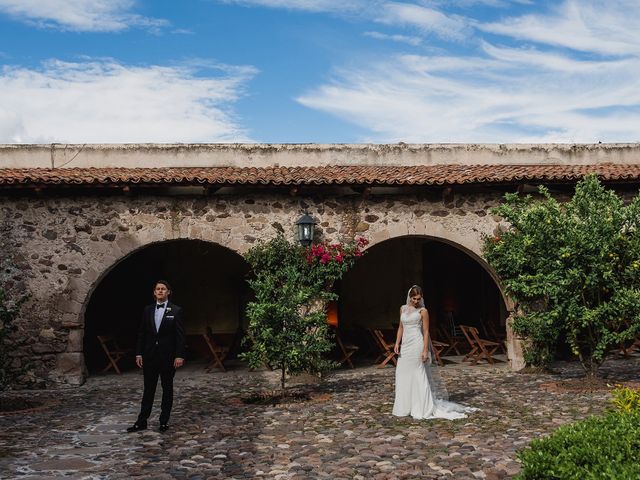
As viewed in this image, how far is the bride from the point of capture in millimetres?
7168

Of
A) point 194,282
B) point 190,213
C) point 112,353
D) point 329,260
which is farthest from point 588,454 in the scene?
point 194,282

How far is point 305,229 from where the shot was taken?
10.2 meters

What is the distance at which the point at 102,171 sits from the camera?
1100cm

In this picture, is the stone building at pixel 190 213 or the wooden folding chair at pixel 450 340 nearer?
the stone building at pixel 190 213

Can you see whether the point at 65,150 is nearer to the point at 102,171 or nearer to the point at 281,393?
the point at 102,171

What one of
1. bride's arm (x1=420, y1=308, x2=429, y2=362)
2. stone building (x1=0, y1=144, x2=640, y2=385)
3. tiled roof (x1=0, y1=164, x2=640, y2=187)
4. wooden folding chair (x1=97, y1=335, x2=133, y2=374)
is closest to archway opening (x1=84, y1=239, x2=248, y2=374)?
wooden folding chair (x1=97, y1=335, x2=133, y2=374)

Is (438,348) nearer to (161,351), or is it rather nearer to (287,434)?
(287,434)

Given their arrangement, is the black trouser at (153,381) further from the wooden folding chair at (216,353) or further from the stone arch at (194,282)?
the stone arch at (194,282)

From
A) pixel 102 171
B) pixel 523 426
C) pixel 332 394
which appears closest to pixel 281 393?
pixel 332 394

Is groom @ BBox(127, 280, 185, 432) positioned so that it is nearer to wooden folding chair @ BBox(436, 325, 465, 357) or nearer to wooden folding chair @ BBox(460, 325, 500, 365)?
wooden folding chair @ BBox(460, 325, 500, 365)

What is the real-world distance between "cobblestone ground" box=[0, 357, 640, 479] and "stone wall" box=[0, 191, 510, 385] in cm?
107

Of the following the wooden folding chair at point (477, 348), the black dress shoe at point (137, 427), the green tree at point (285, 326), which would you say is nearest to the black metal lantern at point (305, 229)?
the green tree at point (285, 326)

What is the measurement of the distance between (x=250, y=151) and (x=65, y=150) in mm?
3329

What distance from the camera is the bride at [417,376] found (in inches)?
282
